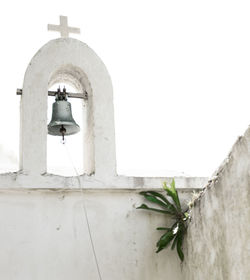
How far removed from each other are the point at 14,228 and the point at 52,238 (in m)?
0.35

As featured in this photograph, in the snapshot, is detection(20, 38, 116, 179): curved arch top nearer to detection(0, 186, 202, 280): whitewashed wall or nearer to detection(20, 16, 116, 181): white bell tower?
detection(20, 16, 116, 181): white bell tower

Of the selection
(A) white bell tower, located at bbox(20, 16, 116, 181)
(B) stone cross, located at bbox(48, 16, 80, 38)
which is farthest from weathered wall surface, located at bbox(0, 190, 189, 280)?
(B) stone cross, located at bbox(48, 16, 80, 38)

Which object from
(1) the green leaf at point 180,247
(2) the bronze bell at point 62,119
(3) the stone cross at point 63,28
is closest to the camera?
(1) the green leaf at point 180,247

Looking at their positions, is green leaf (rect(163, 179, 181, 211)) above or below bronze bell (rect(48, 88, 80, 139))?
below

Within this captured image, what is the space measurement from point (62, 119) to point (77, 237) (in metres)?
1.25

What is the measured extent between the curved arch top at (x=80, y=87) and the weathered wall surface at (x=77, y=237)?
0.99 feet

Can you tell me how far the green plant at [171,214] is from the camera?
16.8ft

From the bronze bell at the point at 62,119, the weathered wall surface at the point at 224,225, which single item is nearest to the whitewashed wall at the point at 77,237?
the weathered wall surface at the point at 224,225

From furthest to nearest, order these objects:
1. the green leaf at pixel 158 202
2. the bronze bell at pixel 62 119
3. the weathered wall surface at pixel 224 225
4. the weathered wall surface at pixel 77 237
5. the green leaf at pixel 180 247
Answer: the bronze bell at pixel 62 119
the green leaf at pixel 158 202
the green leaf at pixel 180 247
the weathered wall surface at pixel 77 237
the weathered wall surface at pixel 224 225

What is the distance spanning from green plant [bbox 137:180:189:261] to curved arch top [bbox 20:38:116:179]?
473mm

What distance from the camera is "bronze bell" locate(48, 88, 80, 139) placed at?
5.57m

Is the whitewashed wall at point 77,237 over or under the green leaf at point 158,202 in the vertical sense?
under

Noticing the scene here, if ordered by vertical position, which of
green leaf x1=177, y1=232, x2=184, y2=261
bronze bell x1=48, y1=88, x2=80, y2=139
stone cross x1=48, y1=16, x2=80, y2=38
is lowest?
green leaf x1=177, y1=232, x2=184, y2=261

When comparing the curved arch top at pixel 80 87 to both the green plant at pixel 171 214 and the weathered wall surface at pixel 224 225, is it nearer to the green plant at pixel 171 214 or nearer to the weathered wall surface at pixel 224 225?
the green plant at pixel 171 214
